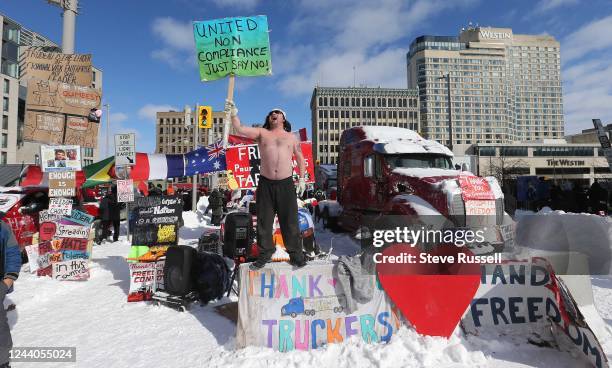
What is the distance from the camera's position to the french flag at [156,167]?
12195mm

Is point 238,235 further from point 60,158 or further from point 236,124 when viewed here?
point 60,158

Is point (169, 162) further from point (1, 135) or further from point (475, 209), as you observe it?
point (1, 135)

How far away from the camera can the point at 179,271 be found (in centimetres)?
524

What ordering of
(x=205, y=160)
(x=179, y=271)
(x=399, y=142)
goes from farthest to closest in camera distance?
1. (x=205, y=160)
2. (x=399, y=142)
3. (x=179, y=271)

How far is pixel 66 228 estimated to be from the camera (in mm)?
6918

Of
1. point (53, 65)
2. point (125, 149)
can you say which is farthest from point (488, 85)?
point (53, 65)

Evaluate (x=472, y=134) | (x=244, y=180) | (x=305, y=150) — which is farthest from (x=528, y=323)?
(x=472, y=134)

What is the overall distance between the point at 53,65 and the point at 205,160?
17.7 feet

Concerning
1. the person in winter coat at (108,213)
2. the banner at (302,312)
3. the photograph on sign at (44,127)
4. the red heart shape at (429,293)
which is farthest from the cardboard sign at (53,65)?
the red heart shape at (429,293)

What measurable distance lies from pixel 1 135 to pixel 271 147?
215 ft

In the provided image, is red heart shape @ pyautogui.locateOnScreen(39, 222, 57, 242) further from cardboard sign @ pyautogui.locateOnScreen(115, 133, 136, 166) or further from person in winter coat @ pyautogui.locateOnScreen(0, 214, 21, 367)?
person in winter coat @ pyautogui.locateOnScreen(0, 214, 21, 367)

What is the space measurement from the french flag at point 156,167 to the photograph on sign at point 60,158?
395 centimetres

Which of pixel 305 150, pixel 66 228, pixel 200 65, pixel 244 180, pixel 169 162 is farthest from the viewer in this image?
Result: pixel 169 162

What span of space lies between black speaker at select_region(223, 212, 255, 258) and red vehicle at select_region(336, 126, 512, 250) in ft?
10.3
